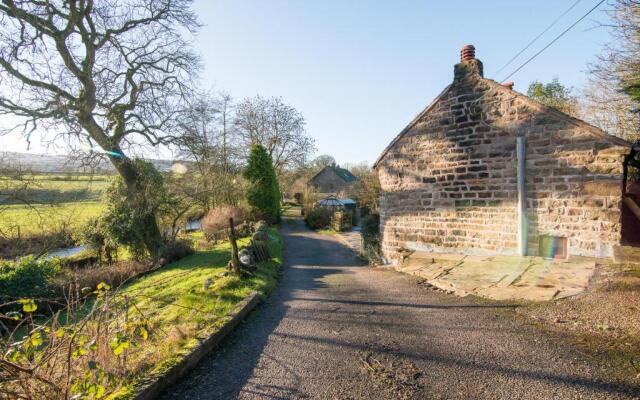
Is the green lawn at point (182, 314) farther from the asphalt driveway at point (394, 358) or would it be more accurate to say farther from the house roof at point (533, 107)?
the house roof at point (533, 107)

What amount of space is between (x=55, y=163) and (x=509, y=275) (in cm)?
1677

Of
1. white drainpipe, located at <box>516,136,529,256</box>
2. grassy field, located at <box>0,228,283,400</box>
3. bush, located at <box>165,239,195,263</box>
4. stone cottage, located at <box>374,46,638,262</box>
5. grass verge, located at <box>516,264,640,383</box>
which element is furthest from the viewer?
bush, located at <box>165,239,195,263</box>

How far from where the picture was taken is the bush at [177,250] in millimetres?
15932

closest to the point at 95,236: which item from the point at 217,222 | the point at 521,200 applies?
the point at 217,222

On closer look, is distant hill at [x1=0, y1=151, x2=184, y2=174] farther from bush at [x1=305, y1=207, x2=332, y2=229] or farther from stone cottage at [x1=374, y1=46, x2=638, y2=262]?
bush at [x1=305, y1=207, x2=332, y2=229]

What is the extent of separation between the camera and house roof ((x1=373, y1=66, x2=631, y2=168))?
22.9 feet

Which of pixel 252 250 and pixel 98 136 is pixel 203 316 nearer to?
pixel 252 250

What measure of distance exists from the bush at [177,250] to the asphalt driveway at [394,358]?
11222mm

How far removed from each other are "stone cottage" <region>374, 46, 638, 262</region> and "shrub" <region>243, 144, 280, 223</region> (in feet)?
58.5

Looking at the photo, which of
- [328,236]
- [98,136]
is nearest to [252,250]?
[98,136]

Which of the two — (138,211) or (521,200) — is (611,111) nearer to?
(521,200)

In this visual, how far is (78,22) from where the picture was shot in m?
13.6

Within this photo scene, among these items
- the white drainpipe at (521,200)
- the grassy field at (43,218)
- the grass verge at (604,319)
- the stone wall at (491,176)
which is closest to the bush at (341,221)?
the stone wall at (491,176)

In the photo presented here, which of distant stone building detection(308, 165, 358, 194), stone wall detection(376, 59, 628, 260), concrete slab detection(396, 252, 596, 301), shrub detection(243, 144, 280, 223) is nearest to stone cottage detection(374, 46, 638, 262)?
stone wall detection(376, 59, 628, 260)
